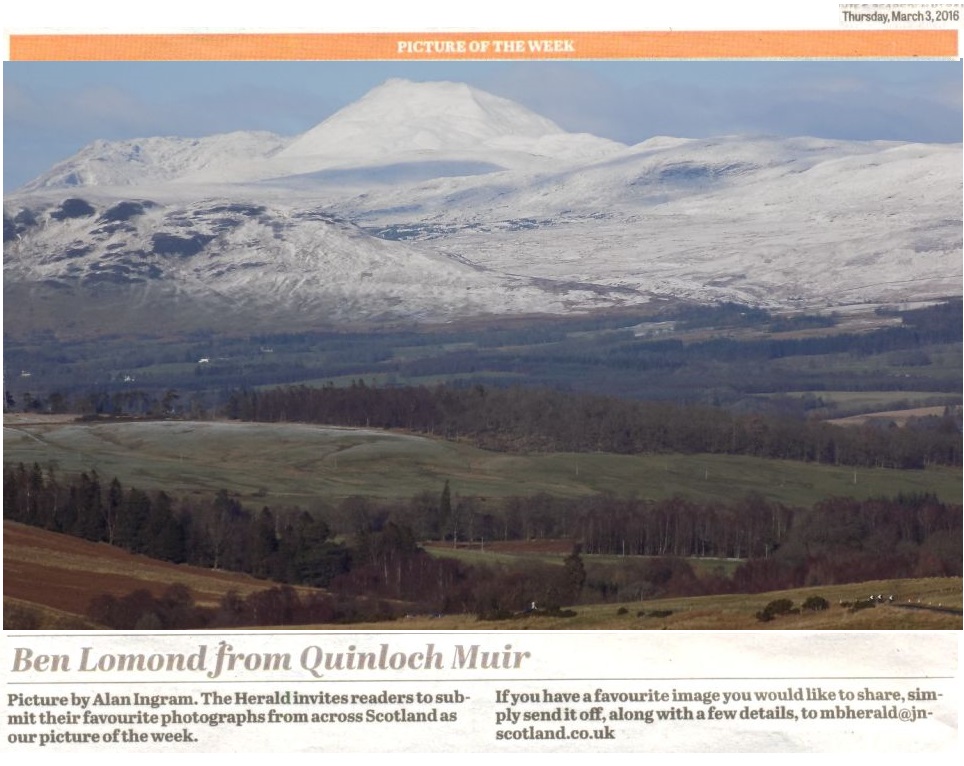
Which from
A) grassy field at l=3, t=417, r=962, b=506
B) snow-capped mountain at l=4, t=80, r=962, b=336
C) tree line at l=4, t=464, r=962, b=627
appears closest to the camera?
tree line at l=4, t=464, r=962, b=627

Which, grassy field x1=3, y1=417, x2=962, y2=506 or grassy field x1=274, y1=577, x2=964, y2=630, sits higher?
grassy field x1=3, y1=417, x2=962, y2=506

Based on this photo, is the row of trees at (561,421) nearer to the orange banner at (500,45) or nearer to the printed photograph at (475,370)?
the printed photograph at (475,370)

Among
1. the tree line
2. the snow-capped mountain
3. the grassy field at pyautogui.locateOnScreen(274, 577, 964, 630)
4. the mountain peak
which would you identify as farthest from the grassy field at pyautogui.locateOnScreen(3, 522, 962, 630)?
the snow-capped mountain

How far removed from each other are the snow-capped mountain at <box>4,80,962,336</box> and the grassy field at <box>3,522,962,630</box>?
8031mm

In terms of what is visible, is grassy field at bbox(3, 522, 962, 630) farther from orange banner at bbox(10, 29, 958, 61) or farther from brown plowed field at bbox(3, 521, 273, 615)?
Answer: orange banner at bbox(10, 29, 958, 61)

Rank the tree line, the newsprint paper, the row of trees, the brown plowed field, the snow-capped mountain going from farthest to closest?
the row of trees < the snow-capped mountain < the tree line < the brown plowed field < the newsprint paper

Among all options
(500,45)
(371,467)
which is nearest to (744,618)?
(500,45)

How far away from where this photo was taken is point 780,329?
33.5 m

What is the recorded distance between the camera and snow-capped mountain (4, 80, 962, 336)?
A: 2630 cm

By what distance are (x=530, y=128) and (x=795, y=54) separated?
30.9 feet

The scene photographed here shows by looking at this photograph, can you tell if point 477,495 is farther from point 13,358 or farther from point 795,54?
point 795,54
